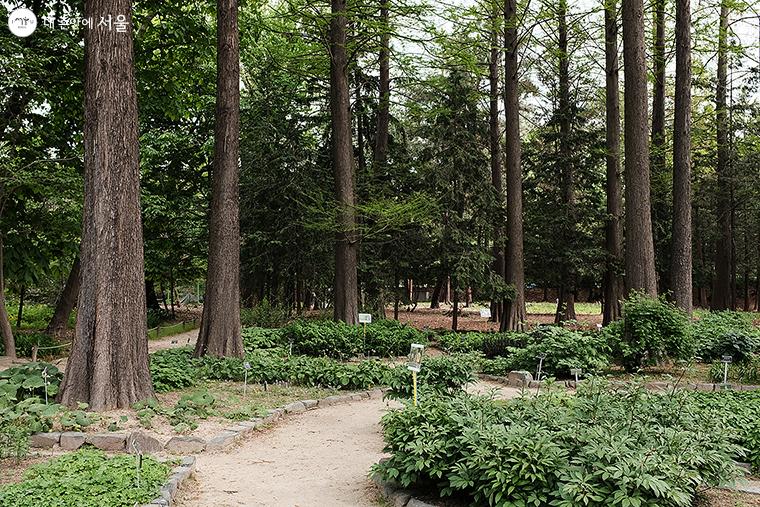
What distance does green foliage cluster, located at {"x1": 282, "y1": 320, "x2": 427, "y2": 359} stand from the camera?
540 inches

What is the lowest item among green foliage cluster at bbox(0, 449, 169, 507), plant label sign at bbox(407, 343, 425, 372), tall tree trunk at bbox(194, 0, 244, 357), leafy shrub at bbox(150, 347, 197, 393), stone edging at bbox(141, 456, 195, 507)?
stone edging at bbox(141, 456, 195, 507)

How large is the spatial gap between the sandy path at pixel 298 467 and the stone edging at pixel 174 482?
3.7 inches

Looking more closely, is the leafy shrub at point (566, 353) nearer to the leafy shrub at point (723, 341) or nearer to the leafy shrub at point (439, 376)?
the leafy shrub at point (723, 341)

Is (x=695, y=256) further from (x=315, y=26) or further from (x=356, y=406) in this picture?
(x=356, y=406)

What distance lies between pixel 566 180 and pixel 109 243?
16.4 meters

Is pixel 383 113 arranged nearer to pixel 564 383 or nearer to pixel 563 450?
pixel 564 383

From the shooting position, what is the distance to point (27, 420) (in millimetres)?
6777

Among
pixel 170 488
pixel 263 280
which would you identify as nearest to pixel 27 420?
pixel 170 488

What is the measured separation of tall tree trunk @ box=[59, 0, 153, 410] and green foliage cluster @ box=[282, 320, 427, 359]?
580cm

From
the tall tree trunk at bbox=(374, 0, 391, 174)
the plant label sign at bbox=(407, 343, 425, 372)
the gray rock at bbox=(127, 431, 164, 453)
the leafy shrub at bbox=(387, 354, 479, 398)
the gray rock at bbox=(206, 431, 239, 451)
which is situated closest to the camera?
the gray rock at bbox=(127, 431, 164, 453)

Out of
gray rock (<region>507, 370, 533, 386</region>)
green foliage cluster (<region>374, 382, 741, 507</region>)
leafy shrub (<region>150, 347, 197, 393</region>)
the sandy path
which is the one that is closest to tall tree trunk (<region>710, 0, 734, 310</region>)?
gray rock (<region>507, 370, 533, 386</region>)

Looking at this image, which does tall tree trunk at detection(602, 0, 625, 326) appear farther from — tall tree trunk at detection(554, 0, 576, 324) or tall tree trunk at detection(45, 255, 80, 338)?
tall tree trunk at detection(45, 255, 80, 338)

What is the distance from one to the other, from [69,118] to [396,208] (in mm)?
7615

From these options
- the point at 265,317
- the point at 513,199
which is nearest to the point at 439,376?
the point at 513,199
